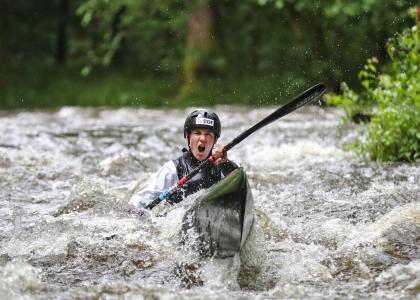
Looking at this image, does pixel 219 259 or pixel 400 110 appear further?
pixel 400 110

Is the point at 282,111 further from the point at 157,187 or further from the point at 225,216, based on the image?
the point at 157,187

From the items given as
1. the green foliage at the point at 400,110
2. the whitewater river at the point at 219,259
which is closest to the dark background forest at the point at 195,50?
the green foliage at the point at 400,110

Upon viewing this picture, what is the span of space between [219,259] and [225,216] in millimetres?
298

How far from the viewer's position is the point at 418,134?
8125 millimetres

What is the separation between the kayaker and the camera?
5.68 m

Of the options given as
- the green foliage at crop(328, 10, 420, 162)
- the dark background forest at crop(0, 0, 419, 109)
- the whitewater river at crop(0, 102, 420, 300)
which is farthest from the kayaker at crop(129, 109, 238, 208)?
the dark background forest at crop(0, 0, 419, 109)

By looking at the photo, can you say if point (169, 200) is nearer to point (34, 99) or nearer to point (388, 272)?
point (388, 272)

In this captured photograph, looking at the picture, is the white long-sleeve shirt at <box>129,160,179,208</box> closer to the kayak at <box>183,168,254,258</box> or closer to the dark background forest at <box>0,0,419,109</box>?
the kayak at <box>183,168,254,258</box>

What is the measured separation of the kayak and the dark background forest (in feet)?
39.2

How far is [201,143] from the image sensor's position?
581 centimetres

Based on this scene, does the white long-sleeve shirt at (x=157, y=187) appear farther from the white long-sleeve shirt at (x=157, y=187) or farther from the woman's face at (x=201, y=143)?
the woman's face at (x=201, y=143)

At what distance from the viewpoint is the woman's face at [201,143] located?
5.82m

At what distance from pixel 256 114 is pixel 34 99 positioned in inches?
352

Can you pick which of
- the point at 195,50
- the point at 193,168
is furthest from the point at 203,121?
the point at 195,50
